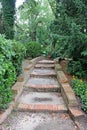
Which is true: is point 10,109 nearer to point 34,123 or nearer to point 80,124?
point 34,123

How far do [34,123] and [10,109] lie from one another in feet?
2.24

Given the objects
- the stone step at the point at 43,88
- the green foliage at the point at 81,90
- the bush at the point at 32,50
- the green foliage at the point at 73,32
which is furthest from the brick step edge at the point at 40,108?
the bush at the point at 32,50

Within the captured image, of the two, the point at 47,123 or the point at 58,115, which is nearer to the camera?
the point at 47,123

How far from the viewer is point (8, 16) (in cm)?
1224

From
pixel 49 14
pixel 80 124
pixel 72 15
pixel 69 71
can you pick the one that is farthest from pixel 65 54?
pixel 49 14

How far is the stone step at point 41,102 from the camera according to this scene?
15.8 ft

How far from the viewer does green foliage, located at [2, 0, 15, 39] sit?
470 inches

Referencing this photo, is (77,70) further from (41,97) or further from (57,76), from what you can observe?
(41,97)

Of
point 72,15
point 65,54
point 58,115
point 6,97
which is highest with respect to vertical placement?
point 72,15

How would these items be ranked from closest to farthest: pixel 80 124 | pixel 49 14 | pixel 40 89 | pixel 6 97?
pixel 80 124
pixel 6 97
pixel 40 89
pixel 49 14

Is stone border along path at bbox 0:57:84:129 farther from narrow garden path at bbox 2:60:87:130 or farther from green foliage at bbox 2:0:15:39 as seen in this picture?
green foliage at bbox 2:0:15:39

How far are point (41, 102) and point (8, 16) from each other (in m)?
8.17

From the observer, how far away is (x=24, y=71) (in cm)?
782

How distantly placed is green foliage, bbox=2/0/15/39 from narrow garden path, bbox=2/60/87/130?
629cm
